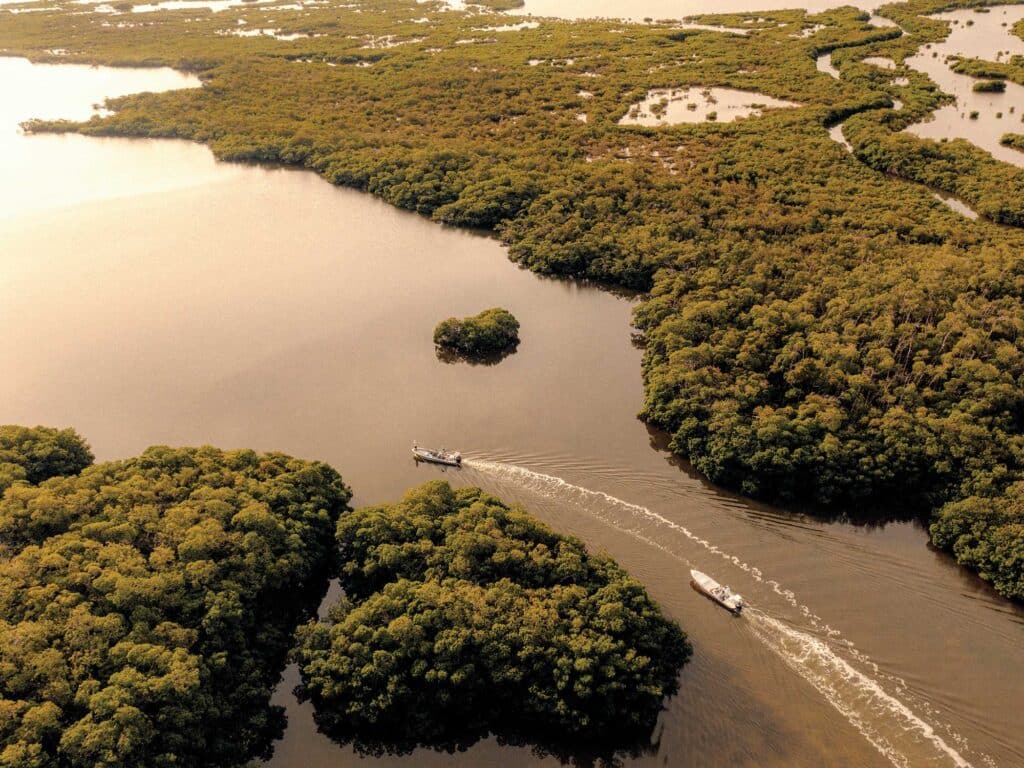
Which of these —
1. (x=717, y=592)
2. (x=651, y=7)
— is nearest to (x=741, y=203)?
(x=717, y=592)

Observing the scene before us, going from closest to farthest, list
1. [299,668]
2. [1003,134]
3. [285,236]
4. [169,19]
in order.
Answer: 1. [299,668]
2. [285,236]
3. [1003,134]
4. [169,19]

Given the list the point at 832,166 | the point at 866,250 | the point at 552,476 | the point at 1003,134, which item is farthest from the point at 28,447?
the point at 1003,134

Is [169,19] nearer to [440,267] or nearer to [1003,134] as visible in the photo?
[440,267]

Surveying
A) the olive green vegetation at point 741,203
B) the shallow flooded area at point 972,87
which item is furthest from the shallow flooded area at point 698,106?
the shallow flooded area at point 972,87

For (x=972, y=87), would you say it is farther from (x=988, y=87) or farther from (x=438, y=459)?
(x=438, y=459)

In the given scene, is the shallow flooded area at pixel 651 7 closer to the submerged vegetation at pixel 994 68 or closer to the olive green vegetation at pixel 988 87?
the submerged vegetation at pixel 994 68

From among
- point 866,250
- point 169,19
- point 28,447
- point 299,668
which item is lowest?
point 299,668
